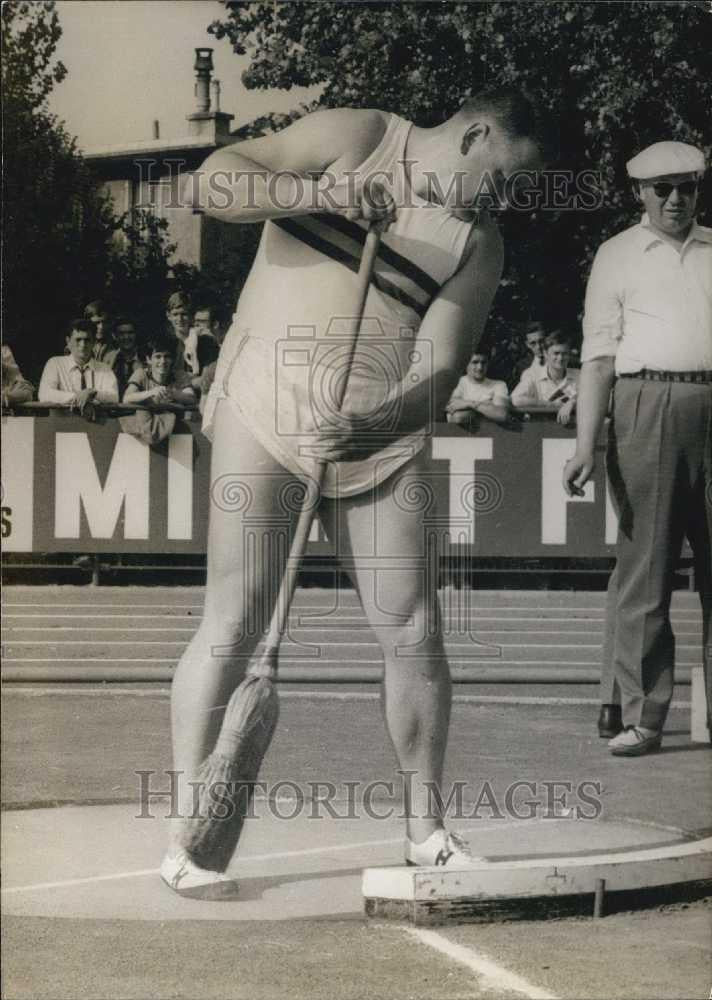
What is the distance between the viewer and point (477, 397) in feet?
15.3

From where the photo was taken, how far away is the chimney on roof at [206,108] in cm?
459

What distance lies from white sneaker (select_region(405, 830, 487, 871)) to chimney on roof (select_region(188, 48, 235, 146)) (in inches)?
69.0

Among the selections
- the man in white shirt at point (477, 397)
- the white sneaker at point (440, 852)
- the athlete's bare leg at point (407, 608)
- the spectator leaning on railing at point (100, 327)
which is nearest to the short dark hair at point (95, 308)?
the spectator leaning on railing at point (100, 327)

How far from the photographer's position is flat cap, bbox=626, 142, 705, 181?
15.7 feet

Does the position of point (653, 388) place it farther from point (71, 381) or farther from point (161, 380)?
point (71, 381)

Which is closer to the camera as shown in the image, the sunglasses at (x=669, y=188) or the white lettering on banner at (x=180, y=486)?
the white lettering on banner at (x=180, y=486)

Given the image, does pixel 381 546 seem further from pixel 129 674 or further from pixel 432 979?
pixel 432 979

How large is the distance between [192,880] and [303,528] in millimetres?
889

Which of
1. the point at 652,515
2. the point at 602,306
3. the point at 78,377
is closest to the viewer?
the point at 78,377

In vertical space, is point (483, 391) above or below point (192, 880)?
above

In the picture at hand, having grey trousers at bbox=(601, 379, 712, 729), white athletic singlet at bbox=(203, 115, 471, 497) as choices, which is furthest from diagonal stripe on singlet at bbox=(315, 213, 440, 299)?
grey trousers at bbox=(601, 379, 712, 729)

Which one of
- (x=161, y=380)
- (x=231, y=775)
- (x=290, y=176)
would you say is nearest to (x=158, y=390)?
(x=161, y=380)

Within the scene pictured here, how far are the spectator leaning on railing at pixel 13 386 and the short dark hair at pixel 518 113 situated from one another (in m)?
1.21

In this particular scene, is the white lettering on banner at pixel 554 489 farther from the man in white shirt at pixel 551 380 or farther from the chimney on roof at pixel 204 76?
the chimney on roof at pixel 204 76
